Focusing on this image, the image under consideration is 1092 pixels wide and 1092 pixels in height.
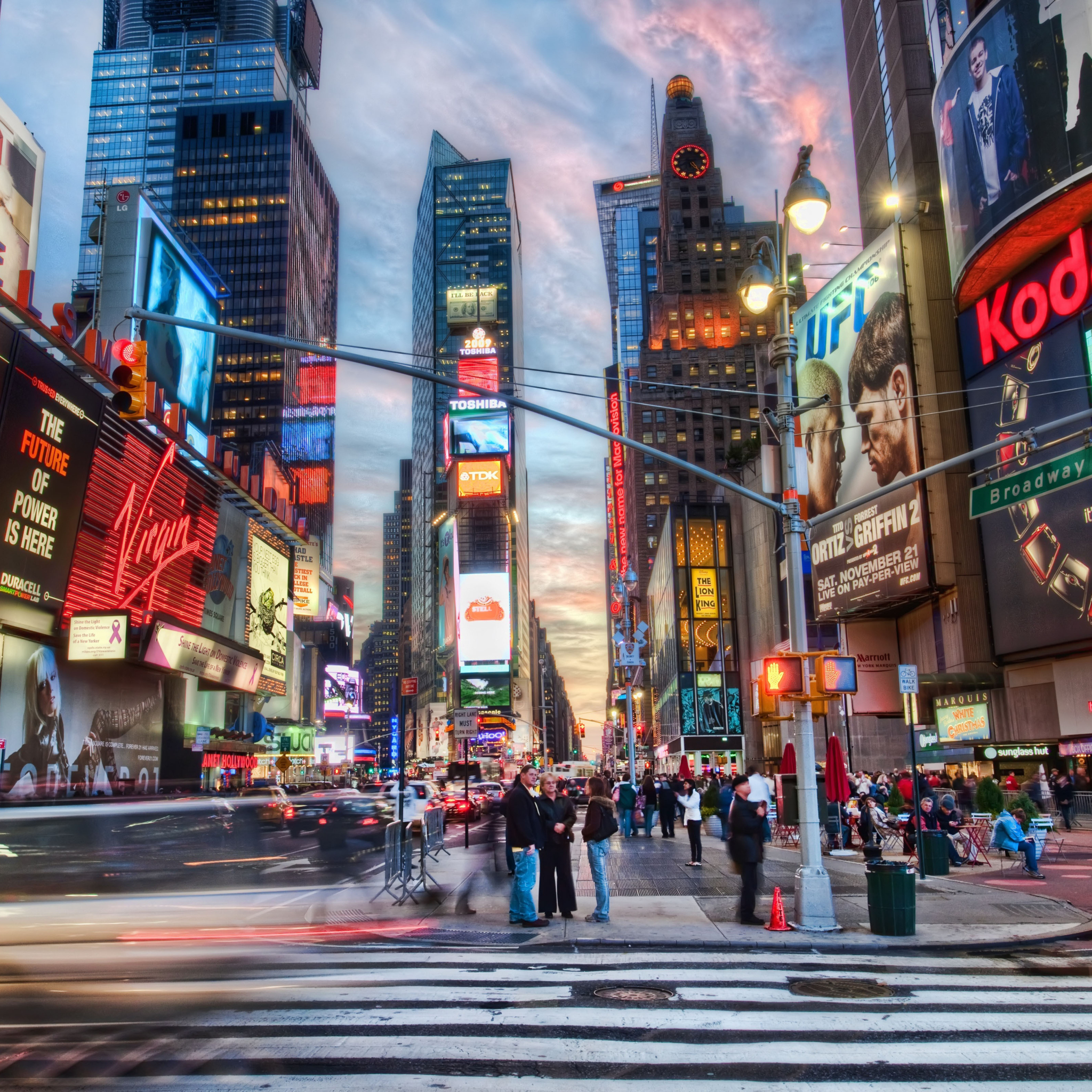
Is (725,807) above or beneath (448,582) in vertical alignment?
beneath

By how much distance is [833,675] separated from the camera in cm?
1326

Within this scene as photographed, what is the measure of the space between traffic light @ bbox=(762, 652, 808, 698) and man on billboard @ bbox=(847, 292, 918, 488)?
26.4m

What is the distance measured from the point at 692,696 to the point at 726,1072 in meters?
72.3

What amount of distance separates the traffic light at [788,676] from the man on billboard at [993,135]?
2530 centimetres

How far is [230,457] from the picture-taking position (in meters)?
58.2

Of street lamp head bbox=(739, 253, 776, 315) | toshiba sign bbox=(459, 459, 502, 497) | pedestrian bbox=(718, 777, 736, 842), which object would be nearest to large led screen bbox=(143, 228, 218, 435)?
pedestrian bbox=(718, 777, 736, 842)

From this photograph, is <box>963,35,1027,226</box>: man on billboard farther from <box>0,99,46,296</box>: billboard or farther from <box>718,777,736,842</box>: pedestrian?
<box>0,99,46,296</box>: billboard

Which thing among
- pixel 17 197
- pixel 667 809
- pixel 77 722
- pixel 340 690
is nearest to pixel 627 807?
pixel 667 809

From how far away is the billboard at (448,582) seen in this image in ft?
518

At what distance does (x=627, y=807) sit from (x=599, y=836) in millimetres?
15930

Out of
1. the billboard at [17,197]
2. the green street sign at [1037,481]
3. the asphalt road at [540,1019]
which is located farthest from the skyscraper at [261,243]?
the asphalt road at [540,1019]

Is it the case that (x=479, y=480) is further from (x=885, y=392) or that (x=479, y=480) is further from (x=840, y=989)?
(x=840, y=989)

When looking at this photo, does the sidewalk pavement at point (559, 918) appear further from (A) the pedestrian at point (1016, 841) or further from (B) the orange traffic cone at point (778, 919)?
(A) the pedestrian at point (1016, 841)

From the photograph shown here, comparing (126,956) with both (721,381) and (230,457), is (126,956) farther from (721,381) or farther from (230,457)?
(721,381)
